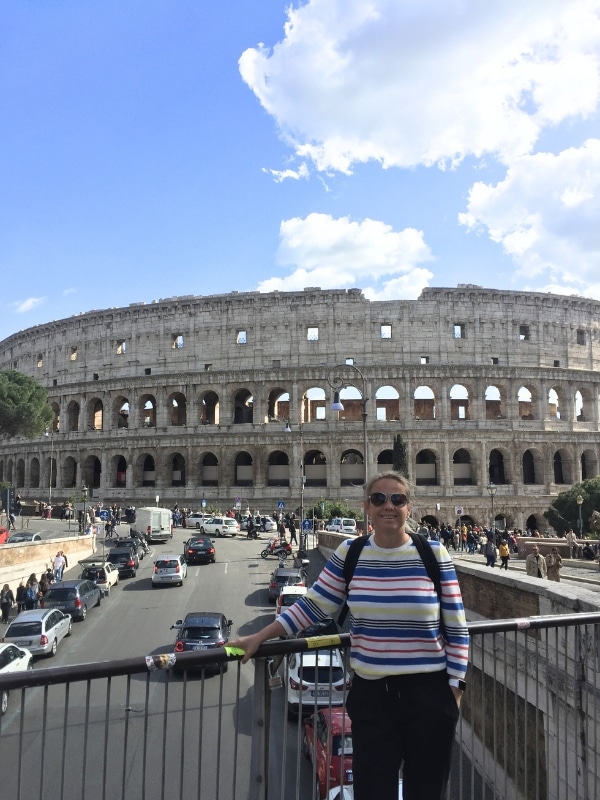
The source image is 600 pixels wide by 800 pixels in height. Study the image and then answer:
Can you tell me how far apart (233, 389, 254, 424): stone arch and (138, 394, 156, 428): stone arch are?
261 inches

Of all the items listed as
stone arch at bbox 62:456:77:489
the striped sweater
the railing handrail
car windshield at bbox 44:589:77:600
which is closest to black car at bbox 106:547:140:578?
car windshield at bbox 44:589:77:600

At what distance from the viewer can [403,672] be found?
9.24 feet

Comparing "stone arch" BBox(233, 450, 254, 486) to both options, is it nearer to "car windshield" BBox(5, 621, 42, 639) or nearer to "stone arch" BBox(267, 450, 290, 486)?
"stone arch" BBox(267, 450, 290, 486)

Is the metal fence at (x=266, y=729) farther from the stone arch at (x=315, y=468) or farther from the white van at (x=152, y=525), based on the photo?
the stone arch at (x=315, y=468)

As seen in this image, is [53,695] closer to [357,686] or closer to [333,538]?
[357,686]

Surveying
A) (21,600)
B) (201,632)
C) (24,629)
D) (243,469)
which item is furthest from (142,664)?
(243,469)

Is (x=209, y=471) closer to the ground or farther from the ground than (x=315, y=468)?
closer to the ground

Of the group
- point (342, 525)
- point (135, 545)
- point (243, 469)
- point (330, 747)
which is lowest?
point (135, 545)

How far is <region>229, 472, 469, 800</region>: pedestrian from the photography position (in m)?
2.82

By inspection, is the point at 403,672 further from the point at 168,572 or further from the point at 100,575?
the point at 100,575

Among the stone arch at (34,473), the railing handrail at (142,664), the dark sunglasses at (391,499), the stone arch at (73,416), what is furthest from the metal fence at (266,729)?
the stone arch at (34,473)

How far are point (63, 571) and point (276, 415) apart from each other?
25050 millimetres

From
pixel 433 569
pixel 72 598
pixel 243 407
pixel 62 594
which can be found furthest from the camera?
pixel 243 407

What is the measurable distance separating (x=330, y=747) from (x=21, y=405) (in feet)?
135
